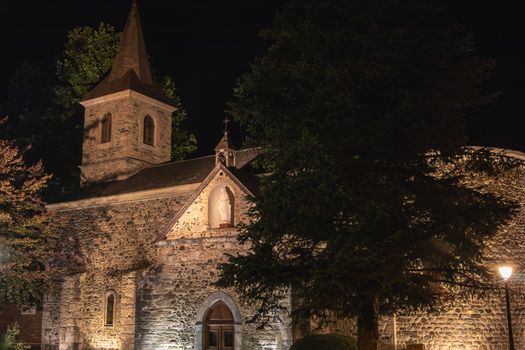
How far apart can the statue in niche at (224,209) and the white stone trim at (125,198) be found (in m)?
5.57

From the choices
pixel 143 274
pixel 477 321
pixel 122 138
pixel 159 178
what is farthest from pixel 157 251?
pixel 122 138

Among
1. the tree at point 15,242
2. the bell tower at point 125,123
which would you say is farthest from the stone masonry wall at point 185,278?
the bell tower at point 125,123

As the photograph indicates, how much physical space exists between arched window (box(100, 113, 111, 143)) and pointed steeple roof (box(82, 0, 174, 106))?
1.32 metres

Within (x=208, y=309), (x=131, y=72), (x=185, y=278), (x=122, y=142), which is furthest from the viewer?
(x=131, y=72)

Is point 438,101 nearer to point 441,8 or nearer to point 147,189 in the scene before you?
point 441,8

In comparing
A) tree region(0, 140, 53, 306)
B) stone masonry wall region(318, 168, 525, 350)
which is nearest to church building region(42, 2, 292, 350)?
tree region(0, 140, 53, 306)

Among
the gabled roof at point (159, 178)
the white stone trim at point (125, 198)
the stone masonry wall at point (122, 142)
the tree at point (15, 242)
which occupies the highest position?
the stone masonry wall at point (122, 142)

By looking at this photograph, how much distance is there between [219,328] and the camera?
23.6 meters

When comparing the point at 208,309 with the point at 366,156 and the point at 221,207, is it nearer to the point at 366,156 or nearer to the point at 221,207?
the point at 221,207

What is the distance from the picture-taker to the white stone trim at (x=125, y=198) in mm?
30484

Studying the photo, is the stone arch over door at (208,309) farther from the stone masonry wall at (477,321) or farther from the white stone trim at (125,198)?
the white stone trim at (125,198)

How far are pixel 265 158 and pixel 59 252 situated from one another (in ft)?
69.5

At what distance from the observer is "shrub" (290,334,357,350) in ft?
61.0

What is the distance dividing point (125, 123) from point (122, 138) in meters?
0.83
